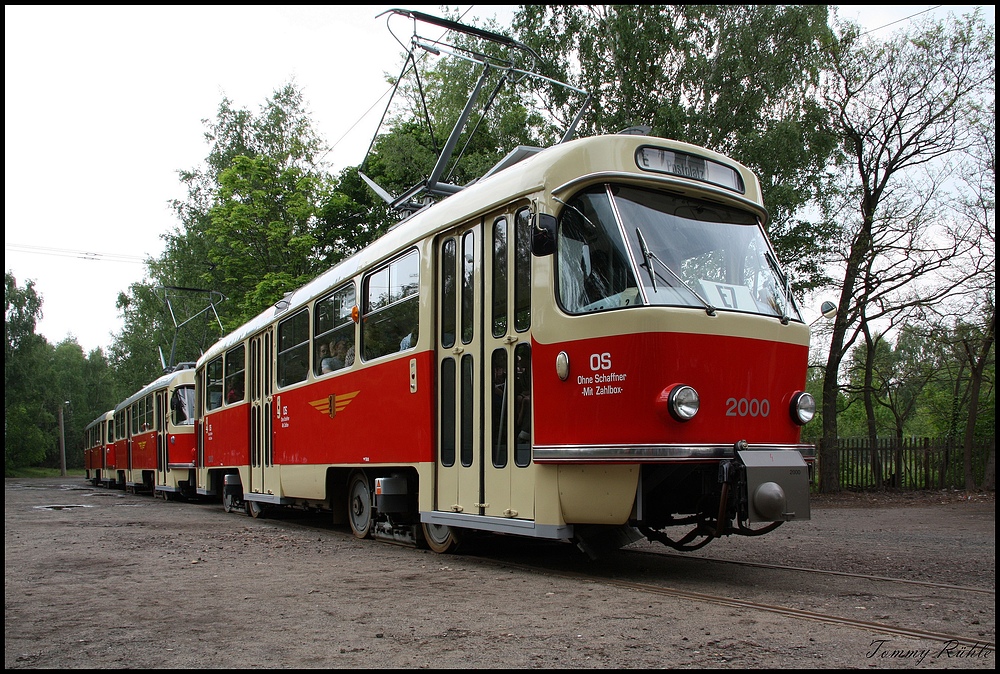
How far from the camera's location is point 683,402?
6238 mm

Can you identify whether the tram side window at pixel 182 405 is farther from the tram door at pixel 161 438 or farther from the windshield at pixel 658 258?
the windshield at pixel 658 258

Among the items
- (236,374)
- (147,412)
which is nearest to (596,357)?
(236,374)

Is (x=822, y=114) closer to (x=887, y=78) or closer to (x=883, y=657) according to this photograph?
(x=887, y=78)

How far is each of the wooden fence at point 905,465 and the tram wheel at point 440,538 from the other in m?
14.9

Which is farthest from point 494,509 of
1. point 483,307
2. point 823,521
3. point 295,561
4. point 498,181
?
point 823,521

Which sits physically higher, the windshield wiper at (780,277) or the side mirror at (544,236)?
the side mirror at (544,236)

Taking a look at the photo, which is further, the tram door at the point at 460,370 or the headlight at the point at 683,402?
the tram door at the point at 460,370

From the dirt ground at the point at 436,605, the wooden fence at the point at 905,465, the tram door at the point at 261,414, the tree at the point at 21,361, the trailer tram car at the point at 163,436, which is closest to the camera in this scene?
the dirt ground at the point at 436,605

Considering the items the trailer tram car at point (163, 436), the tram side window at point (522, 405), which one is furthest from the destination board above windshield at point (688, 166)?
the trailer tram car at point (163, 436)

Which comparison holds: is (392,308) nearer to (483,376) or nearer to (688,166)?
(483,376)

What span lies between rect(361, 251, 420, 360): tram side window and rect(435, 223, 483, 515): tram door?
19.4 inches

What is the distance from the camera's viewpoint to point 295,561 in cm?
848

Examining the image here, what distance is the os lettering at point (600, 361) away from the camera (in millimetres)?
6508

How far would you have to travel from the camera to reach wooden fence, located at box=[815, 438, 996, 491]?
69.8 ft
